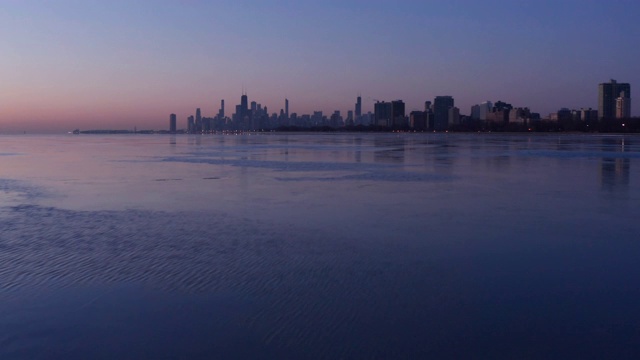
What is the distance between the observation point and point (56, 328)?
460cm

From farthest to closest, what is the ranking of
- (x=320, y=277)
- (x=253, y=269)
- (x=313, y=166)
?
(x=313, y=166)
(x=253, y=269)
(x=320, y=277)

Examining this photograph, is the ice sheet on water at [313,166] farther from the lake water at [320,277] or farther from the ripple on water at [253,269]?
the ripple on water at [253,269]

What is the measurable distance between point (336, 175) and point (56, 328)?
13233mm

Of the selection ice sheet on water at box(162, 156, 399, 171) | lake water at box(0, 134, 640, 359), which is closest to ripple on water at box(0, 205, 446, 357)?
lake water at box(0, 134, 640, 359)

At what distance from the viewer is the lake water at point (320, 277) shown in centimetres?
430

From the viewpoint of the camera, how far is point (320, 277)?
5883mm

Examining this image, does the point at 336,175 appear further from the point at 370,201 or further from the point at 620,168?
the point at 620,168

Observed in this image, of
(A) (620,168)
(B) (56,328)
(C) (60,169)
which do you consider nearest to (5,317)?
(B) (56,328)

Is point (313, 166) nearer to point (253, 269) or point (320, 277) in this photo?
point (253, 269)

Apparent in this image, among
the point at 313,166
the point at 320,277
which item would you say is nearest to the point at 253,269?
the point at 320,277

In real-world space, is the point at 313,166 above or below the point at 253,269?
above

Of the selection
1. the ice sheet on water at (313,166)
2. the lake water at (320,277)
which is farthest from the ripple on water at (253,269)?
the ice sheet on water at (313,166)

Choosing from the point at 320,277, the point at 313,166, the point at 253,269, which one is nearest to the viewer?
the point at 320,277

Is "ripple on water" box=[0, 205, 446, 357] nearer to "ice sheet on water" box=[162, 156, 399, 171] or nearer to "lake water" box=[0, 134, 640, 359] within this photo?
"lake water" box=[0, 134, 640, 359]
